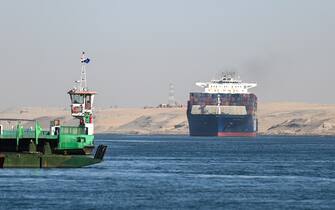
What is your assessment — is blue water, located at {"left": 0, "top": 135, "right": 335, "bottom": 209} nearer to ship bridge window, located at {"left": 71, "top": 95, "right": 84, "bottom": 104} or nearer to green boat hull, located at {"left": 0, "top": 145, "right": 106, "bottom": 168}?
green boat hull, located at {"left": 0, "top": 145, "right": 106, "bottom": 168}

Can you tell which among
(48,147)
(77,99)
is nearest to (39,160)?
(48,147)

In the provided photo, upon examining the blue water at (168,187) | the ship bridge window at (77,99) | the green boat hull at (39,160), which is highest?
the ship bridge window at (77,99)

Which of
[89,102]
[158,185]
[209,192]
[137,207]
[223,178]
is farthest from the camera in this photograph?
[89,102]

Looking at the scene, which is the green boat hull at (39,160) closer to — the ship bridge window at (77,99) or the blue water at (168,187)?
the blue water at (168,187)

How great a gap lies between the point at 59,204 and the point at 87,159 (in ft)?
118

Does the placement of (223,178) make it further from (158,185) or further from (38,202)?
(38,202)

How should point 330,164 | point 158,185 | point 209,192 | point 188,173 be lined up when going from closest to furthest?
point 209,192
point 158,185
point 188,173
point 330,164

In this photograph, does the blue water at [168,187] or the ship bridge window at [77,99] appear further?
the ship bridge window at [77,99]

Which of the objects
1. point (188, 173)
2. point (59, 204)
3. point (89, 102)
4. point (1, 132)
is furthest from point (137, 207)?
point (89, 102)

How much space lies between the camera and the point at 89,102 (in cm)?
11656

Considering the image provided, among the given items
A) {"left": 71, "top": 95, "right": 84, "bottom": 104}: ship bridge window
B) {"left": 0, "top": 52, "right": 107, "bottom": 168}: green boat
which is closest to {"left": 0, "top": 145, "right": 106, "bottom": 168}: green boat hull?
{"left": 0, "top": 52, "right": 107, "bottom": 168}: green boat

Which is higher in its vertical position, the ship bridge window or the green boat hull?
the ship bridge window

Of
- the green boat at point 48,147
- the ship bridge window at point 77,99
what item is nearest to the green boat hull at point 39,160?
the green boat at point 48,147

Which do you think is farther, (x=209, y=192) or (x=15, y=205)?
(x=209, y=192)
